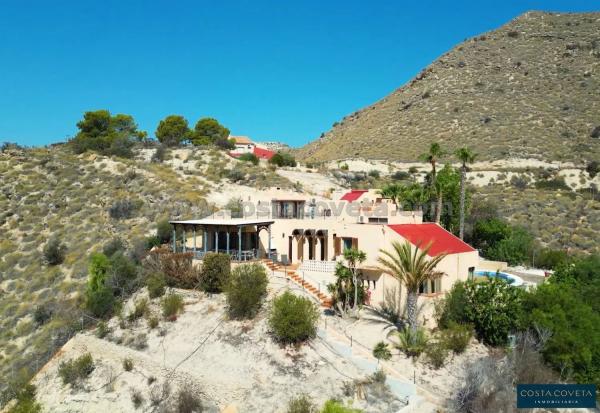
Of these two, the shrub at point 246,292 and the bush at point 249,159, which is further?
the bush at point 249,159

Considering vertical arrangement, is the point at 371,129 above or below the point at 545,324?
above

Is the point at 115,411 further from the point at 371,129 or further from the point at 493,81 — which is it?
the point at 493,81

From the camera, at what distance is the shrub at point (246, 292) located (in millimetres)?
26562

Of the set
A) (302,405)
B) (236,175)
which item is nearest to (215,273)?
(302,405)

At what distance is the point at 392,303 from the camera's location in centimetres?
2745

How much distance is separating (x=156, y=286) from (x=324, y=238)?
1077 cm

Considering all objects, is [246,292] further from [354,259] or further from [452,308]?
[452,308]

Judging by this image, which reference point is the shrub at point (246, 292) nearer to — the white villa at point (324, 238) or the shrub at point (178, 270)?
the white villa at point (324, 238)

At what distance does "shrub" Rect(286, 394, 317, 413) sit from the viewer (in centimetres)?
1939

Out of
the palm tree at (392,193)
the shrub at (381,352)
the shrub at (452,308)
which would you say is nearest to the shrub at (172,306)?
the shrub at (381,352)

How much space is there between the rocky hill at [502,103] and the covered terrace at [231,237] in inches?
1950

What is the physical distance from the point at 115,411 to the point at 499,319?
18.7m

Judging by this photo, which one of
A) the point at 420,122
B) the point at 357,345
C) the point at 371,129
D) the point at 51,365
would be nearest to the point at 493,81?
the point at 420,122

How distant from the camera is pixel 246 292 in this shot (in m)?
26.7
